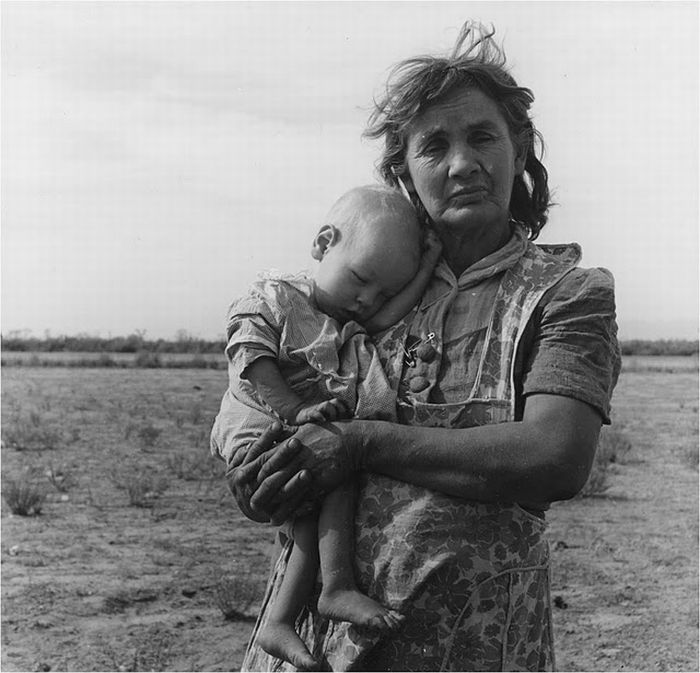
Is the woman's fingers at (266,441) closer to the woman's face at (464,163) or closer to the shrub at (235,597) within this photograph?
the woman's face at (464,163)

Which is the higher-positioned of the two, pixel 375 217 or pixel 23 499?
pixel 375 217

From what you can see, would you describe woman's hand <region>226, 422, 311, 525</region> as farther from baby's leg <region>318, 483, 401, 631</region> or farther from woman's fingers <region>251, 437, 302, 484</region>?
baby's leg <region>318, 483, 401, 631</region>

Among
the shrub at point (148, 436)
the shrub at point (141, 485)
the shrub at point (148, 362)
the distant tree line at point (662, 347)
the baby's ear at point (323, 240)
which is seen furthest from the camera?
→ the distant tree line at point (662, 347)

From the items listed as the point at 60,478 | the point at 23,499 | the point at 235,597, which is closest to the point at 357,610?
the point at 235,597

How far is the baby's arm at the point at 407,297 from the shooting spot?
2.81 meters

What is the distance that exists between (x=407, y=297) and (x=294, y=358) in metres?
0.38

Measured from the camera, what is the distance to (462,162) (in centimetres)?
269

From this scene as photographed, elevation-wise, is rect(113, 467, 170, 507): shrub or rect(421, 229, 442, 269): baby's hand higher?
rect(421, 229, 442, 269): baby's hand

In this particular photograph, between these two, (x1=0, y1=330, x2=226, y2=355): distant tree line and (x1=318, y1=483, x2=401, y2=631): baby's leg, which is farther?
(x1=0, y1=330, x2=226, y2=355): distant tree line

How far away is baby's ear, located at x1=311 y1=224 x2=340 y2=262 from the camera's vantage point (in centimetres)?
295

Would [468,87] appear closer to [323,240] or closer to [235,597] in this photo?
[323,240]

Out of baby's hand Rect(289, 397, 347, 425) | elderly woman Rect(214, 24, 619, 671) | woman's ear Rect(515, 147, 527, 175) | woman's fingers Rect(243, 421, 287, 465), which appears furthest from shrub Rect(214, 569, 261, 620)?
woman's ear Rect(515, 147, 527, 175)

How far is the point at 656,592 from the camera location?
8125mm

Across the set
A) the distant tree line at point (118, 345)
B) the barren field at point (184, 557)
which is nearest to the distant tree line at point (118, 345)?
the distant tree line at point (118, 345)
